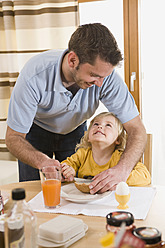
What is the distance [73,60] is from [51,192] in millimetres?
742

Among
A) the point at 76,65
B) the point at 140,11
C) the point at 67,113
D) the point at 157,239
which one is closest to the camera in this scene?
the point at 157,239

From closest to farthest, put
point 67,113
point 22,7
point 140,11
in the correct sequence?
point 67,113, point 140,11, point 22,7

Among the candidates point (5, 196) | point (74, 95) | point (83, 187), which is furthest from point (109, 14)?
point (5, 196)

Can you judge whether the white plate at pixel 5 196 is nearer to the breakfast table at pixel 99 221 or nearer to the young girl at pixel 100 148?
the breakfast table at pixel 99 221

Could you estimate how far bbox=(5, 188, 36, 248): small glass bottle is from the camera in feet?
2.78

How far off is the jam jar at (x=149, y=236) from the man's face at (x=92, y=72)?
0.95m

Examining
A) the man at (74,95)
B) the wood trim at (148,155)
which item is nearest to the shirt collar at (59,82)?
the man at (74,95)

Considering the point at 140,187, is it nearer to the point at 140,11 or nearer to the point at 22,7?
the point at 140,11

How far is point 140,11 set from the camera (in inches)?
110

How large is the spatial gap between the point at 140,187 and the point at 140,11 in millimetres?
1737

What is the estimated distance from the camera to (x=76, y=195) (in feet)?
4.81

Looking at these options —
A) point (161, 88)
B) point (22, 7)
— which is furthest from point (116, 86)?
point (22, 7)

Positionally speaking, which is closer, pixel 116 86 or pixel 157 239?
pixel 157 239

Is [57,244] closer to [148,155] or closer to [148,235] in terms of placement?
[148,235]
